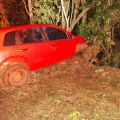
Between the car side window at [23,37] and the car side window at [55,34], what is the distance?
36cm

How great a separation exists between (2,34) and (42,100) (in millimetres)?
2168

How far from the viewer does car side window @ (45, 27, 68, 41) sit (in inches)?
420

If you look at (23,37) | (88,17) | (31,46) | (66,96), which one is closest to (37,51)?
(31,46)

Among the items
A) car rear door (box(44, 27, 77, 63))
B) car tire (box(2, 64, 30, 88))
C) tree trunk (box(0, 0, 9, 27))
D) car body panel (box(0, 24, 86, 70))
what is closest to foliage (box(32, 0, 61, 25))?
car body panel (box(0, 24, 86, 70))

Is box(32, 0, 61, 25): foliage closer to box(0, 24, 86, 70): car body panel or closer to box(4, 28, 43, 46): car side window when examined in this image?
box(0, 24, 86, 70): car body panel

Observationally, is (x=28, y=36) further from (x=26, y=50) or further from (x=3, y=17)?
(x=3, y=17)

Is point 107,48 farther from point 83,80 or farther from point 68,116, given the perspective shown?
point 68,116

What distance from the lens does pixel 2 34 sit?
31.5 ft

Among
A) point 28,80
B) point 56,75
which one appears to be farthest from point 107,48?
point 28,80

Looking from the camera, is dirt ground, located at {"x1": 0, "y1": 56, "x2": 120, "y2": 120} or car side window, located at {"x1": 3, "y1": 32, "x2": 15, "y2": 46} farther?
car side window, located at {"x1": 3, "y1": 32, "x2": 15, "y2": 46}

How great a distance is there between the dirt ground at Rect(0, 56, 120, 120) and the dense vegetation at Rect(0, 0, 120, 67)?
279 cm

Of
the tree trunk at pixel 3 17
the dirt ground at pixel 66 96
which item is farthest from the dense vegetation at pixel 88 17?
the tree trunk at pixel 3 17

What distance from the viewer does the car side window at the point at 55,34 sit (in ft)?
35.0

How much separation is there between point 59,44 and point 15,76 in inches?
73.6
